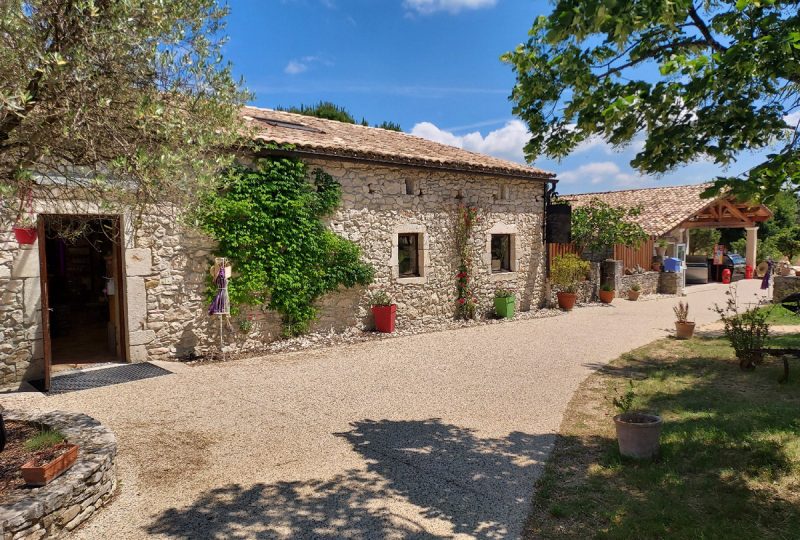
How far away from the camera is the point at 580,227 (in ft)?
52.3

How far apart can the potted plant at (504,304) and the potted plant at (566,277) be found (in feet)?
6.38

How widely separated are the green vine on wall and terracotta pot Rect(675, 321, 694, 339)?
172 inches

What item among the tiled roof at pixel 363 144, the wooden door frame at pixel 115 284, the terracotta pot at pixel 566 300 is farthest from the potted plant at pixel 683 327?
the wooden door frame at pixel 115 284

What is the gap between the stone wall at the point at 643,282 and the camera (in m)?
16.2

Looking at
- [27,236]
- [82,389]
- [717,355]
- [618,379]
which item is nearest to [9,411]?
[82,389]

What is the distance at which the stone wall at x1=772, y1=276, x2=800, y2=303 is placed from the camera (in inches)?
518

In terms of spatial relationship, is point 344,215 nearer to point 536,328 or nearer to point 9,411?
point 536,328

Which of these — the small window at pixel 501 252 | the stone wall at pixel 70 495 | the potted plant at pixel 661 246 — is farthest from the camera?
the potted plant at pixel 661 246

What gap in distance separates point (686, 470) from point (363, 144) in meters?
8.39

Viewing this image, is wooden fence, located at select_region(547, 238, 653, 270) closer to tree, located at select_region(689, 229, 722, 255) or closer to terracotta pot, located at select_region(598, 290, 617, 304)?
terracotta pot, located at select_region(598, 290, 617, 304)

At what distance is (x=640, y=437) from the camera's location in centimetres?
411

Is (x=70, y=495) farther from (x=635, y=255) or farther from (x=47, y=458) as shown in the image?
(x=635, y=255)

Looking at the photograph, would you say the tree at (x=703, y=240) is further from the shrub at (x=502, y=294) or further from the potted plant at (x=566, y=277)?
the shrub at (x=502, y=294)

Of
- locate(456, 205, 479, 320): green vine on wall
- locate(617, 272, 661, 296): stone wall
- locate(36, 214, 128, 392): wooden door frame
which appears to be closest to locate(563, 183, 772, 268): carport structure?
locate(617, 272, 661, 296): stone wall
